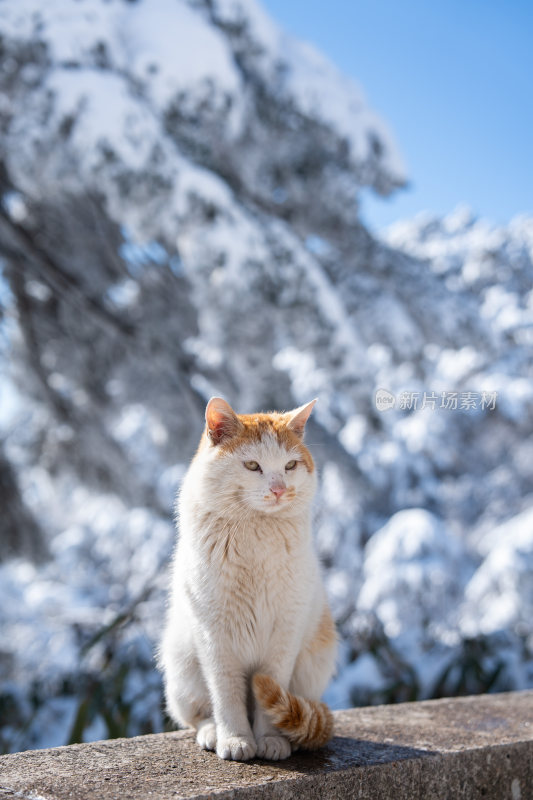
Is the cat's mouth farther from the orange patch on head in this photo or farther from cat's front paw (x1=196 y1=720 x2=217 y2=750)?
cat's front paw (x1=196 y1=720 x2=217 y2=750)

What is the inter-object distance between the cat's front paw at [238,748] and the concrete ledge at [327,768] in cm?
1

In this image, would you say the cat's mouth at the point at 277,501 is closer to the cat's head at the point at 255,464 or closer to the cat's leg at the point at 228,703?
the cat's head at the point at 255,464

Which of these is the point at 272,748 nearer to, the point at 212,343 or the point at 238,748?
the point at 238,748

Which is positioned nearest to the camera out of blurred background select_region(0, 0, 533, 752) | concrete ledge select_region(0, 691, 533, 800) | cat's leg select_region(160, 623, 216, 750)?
concrete ledge select_region(0, 691, 533, 800)

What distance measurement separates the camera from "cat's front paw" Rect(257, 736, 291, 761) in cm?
109

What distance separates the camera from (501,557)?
4.23 m

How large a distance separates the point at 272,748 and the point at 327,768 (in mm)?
95

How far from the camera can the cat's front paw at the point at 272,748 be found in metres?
1.09

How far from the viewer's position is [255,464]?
3.66 ft

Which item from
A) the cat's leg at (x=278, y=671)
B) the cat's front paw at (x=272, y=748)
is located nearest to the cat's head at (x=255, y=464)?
the cat's leg at (x=278, y=671)

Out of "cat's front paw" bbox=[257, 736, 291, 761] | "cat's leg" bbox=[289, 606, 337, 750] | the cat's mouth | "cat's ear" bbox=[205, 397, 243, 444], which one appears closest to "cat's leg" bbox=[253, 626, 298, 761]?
"cat's front paw" bbox=[257, 736, 291, 761]

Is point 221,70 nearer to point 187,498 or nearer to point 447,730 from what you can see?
point 187,498

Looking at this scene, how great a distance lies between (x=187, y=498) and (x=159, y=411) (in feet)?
8.40

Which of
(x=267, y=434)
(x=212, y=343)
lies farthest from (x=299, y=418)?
(x=212, y=343)
